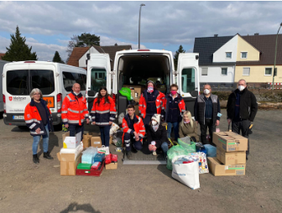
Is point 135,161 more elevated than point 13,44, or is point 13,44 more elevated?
point 13,44

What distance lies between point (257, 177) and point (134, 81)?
582 centimetres

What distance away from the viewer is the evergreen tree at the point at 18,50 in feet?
86.0

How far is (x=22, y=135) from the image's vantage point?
675 cm

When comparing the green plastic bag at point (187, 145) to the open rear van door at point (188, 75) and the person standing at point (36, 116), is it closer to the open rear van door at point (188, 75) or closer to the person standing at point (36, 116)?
the open rear van door at point (188, 75)

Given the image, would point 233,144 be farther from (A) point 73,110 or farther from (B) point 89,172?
(A) point 73,110

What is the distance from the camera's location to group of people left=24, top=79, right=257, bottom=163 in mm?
4410

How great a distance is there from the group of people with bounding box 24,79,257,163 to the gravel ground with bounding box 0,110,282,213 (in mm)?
651

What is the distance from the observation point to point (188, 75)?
5715mm

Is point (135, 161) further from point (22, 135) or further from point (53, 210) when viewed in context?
point (22, 135)

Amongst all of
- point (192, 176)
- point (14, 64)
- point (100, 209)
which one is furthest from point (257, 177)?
point (14, 64)

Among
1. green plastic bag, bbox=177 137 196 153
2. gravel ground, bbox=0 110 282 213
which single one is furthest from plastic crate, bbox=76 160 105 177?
green plastic bag, bbox=177 137 196 153

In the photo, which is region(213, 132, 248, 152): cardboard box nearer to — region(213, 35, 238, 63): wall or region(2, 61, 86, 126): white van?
region(2, 61, 86, 126): white van

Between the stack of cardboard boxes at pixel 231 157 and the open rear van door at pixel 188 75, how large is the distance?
1923 millimetres

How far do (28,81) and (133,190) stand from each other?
5388mm
